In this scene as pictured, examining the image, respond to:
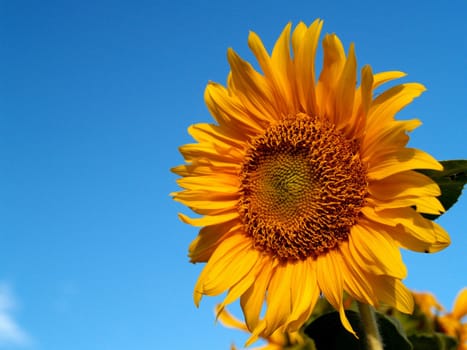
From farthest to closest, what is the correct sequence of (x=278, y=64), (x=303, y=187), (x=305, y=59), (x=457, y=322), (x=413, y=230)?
1. (x=457, y=322)
2. (x=303, y=187)
3. (x=278, y=64)
4. (x=305, y=59)
5. (x=413, y=230)

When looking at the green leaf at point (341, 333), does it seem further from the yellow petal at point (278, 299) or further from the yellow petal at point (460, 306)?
the yellow petal at point (460, 306)

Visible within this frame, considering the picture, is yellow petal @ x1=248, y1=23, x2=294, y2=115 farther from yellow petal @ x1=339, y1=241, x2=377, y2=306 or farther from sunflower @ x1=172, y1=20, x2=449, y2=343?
yellow petal @ x1=339, y1=241, x2=377, y2=306

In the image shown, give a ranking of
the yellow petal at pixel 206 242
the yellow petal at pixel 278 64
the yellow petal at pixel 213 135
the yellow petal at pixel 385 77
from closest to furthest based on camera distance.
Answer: the yellow petal at pixel 385 77, the yellow petal at pixel 278 64, the yellow petal at pixel 206 242, the yellow petal at pixel 213 135

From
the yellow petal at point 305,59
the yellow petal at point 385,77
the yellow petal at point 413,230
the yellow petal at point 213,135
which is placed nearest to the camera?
the yellow petal at point 413,230

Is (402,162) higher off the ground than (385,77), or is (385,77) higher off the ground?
(385,77)

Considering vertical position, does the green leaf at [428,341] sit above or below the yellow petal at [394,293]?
below

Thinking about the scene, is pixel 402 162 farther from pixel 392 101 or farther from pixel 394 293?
pixel 394 293

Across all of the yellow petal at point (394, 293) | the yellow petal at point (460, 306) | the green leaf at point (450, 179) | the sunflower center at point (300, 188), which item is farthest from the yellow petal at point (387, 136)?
the yellow petal at point (460, 306)

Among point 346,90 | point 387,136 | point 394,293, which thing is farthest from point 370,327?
point 346,90
